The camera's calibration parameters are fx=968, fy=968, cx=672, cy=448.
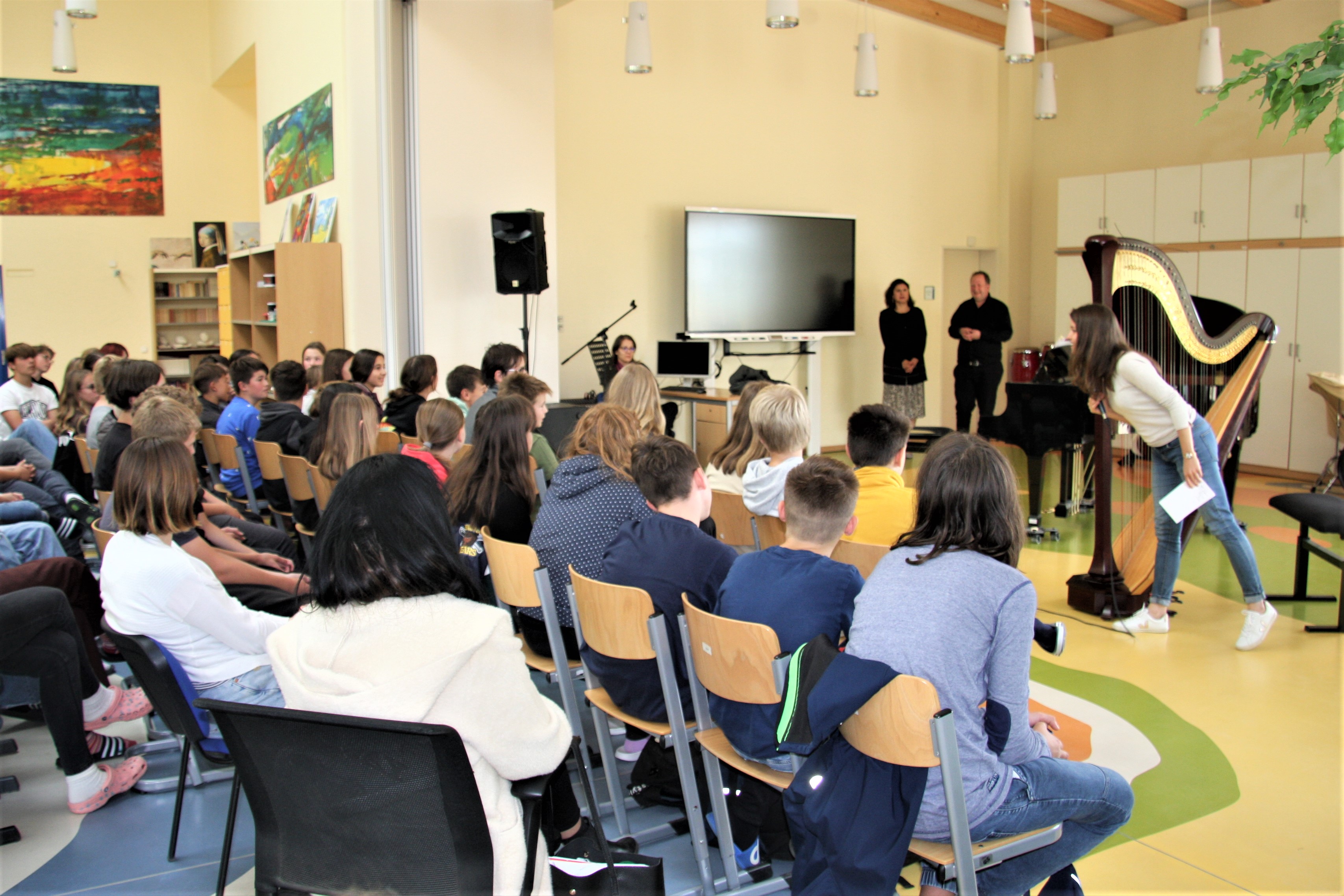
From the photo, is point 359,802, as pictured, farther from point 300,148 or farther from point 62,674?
point 300,148

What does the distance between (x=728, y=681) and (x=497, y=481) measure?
1435 mm

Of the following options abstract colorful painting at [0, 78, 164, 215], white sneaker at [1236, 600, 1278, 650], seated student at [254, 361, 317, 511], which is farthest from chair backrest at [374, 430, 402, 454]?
abstract colorful painting at [0, 78, 164, 215]

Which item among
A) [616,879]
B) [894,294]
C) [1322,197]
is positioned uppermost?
[1322,197]

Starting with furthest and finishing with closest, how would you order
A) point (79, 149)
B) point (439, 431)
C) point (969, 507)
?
point (79, 149) < point (439, 431) < point (969, 507)

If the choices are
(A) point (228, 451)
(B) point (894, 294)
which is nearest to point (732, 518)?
(A) point (228, 451)

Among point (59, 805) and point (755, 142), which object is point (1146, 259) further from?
point (755, 142)

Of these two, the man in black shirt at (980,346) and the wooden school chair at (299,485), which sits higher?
the man in black shirt at (980,346)

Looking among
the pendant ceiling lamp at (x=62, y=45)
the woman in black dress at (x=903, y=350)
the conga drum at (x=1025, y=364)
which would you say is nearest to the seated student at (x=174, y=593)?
the pendant ceiling lamp at (x=62, y=45)

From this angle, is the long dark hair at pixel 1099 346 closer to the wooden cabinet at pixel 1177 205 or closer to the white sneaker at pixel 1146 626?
the white sneaker at pixel 1146 626

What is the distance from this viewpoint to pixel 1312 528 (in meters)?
4.36

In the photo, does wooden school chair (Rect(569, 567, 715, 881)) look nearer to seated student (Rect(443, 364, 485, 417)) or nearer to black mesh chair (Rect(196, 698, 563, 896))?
black mesh chair (Rect(196, 698, 563, 896))

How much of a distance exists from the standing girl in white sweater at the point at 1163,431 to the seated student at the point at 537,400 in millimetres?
2240

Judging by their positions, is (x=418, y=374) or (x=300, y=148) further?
(x=300, y=148)

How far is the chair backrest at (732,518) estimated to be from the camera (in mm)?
3395
